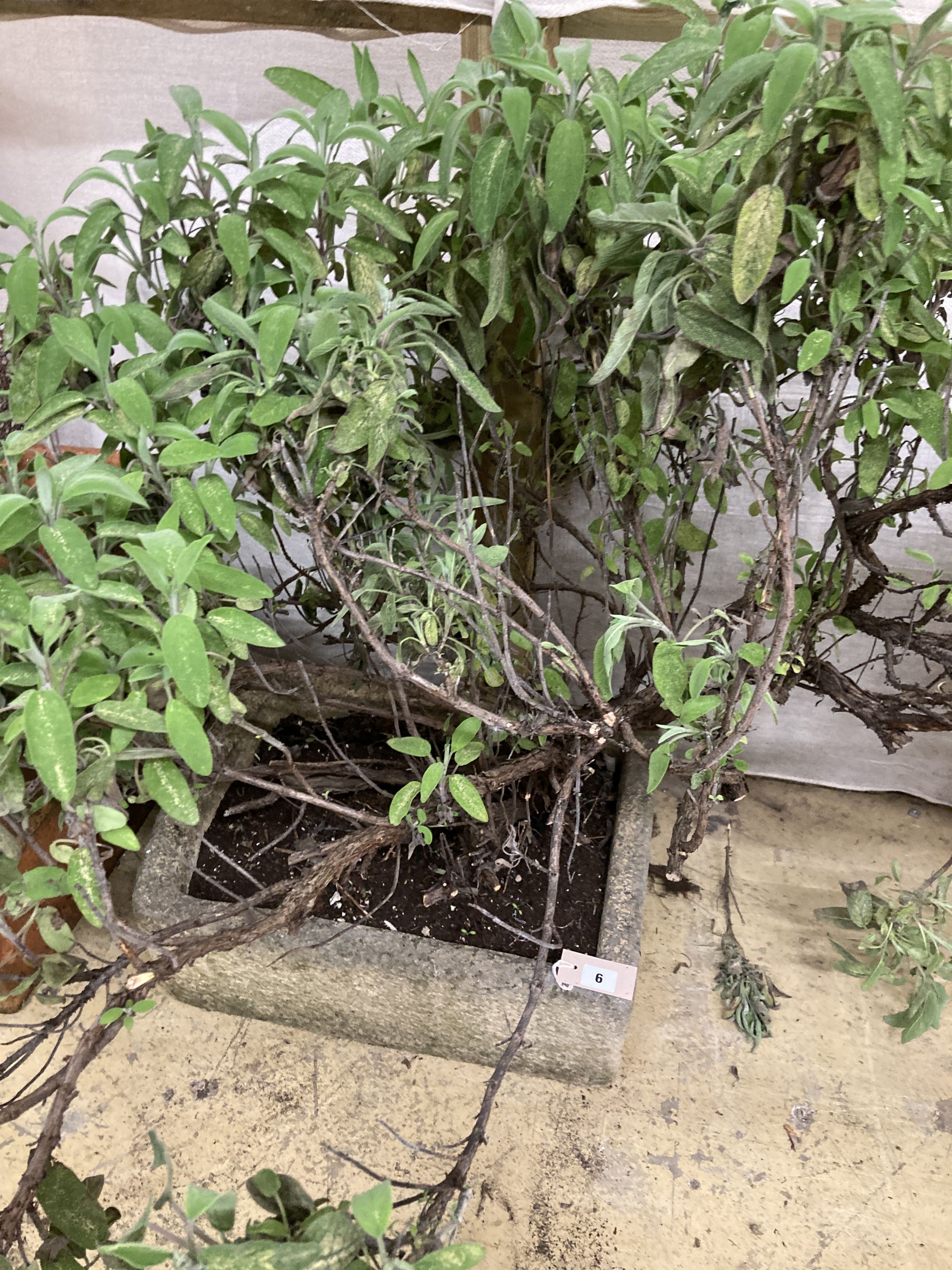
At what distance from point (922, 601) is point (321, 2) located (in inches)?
45.9

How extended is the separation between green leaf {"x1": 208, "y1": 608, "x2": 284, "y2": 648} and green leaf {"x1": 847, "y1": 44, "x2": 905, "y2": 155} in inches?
21.2

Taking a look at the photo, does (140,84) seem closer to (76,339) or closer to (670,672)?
(76,339)

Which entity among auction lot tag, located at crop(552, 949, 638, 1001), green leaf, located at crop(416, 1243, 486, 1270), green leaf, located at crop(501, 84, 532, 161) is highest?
green leaf, located at crop(501, 84, 532, 161)

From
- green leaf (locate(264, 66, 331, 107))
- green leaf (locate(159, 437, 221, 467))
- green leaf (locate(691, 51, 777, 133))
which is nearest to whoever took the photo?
green leaf (locate(691, 51, 777, 133))

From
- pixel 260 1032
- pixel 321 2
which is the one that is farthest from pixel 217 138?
pixel 260 1032

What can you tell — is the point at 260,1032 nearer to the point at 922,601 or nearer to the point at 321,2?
the point at 922,601

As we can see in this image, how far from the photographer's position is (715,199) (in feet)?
2.09

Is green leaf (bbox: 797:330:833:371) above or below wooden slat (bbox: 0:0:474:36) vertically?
below

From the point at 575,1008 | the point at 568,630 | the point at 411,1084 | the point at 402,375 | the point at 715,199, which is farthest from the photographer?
the point at 568,630

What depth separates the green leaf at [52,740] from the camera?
23.3 inches

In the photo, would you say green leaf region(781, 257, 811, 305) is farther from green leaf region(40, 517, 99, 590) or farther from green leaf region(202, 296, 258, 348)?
green leaf region(40, 517, 99, 590)

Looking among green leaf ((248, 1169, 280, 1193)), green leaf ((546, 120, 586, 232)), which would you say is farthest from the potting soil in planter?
green leaf ((546, 120, 586, 232))

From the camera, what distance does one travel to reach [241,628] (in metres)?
0.67

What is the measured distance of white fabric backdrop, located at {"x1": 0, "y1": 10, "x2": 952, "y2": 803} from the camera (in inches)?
48.9
